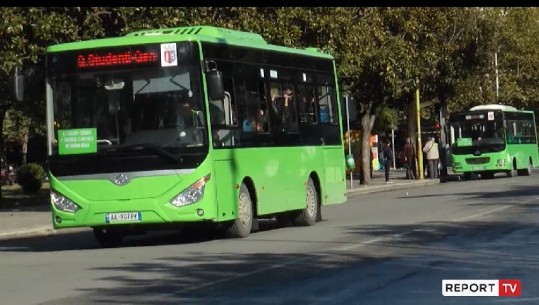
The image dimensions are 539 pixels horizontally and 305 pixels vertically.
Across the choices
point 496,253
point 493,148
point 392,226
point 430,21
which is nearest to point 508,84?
point 493,148

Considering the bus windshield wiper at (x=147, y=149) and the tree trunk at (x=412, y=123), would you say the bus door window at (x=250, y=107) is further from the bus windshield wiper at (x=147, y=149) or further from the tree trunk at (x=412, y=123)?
the tree trunk at (x=412, y=123)

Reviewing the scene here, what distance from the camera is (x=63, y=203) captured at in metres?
18.0

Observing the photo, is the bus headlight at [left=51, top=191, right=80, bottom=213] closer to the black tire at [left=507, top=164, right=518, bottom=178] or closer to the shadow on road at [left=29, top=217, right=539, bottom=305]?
the shadow on road at [left=29, top=217, right=539, bottom=305]

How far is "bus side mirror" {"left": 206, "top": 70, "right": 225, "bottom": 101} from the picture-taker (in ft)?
57.7

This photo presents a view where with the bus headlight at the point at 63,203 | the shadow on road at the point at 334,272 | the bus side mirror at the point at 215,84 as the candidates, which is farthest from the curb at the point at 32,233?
the shadow on road at the point at 334,272

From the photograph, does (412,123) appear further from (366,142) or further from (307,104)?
(307,104)

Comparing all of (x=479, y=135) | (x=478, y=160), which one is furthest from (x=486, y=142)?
(x=478, y=160)

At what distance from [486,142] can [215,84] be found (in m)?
34.6

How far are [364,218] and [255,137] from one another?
4.72 meters

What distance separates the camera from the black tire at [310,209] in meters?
21.8

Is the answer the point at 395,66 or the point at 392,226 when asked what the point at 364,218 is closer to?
the point at 392,226

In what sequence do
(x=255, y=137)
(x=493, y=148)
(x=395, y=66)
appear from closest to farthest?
(x=255, y=137)
(x=395, y=66)
(x=493, y=148)

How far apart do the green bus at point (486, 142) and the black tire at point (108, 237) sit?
1286 inches

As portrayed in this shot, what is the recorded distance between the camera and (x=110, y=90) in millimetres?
17875
